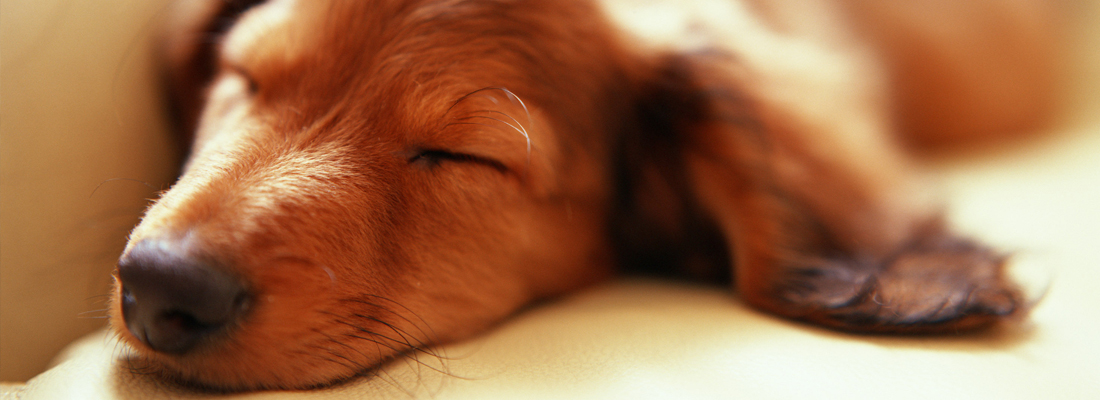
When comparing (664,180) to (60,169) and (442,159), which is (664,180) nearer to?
(442,159)

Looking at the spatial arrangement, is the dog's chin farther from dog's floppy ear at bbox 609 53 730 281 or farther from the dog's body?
dog's floppy ear at bbox 609 53 730 281

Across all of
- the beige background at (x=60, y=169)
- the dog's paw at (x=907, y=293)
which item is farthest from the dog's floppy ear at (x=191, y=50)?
the dog's paw at (x=907, y=293)

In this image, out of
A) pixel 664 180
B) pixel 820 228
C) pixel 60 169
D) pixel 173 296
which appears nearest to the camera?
pixel 173 296

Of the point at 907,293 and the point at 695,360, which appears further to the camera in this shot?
the point at 907,293

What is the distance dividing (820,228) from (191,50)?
1.73m

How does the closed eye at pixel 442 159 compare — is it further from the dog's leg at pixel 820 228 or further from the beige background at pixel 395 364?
the dog's leg at pixel 820 228

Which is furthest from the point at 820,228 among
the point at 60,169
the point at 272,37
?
the point at 60,169

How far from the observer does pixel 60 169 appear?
4.25ft

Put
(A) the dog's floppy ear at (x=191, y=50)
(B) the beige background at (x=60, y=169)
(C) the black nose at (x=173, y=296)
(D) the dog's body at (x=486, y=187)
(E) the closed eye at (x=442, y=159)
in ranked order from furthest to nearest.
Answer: (A) the dog's floppy ear at (x=191, y=50), (E) the closed eye at (x=442, y=159), (B) the beige background at (x=60, y=169), (D) the dog's body at (x=486, y=187), (C) the black nose at (x=173, y=296)

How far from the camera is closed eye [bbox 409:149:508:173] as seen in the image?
1.34 metres

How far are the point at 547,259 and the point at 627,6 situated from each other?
854 mm

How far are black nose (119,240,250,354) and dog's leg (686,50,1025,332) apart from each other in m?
1.11

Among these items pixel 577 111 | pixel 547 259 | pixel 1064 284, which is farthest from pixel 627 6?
pixel 1064 284

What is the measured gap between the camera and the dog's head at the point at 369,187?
3.33 feet
